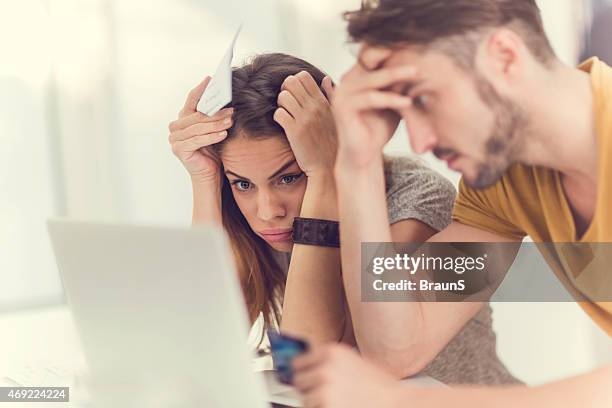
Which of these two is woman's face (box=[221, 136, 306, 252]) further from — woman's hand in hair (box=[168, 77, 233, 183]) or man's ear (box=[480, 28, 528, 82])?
man's ear (box=[480, 28, 528, 82])

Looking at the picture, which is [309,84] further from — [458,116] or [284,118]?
[458,116]

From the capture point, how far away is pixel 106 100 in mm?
1316

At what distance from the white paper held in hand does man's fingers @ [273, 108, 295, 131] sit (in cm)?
8

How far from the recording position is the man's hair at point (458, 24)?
3.00 feet

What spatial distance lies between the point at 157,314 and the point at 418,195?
1.59ft

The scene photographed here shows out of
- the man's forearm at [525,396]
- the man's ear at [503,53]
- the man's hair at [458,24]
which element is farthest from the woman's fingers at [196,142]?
the man's forearm at [525,396]

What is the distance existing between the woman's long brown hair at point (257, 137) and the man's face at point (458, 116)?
21 centimetres

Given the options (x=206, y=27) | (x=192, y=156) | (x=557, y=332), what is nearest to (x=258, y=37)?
(x=206, y=27)

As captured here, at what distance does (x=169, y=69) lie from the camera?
1284 mm

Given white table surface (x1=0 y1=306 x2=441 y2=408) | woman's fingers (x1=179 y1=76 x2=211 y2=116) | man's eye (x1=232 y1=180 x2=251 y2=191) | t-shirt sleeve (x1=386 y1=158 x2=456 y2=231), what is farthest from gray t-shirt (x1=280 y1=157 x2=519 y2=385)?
white table surface (x1=0 y1=306 x2=441 y2=408)

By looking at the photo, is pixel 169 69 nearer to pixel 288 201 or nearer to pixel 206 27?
pixel 206 27

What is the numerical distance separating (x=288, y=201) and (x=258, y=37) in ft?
0.90

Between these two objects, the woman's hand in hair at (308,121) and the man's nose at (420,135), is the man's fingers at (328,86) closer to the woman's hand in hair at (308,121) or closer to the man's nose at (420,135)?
the woman's hand in hair at (308,121)

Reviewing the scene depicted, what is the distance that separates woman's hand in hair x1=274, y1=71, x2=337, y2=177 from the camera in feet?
3.61
